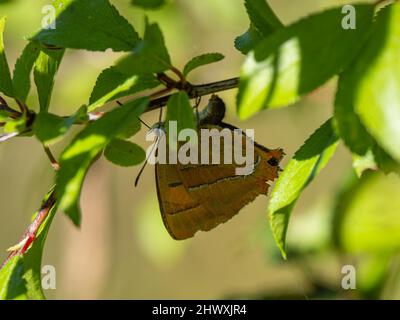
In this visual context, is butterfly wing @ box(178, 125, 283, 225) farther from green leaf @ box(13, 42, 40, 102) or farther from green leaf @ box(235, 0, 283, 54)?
green leaf @ box(13, 42, 40, 102)

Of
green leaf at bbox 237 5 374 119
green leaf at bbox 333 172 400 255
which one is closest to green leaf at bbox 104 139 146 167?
green leaf at bbox 237 5 374 119

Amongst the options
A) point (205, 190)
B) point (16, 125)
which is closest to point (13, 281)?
point (16, 125)

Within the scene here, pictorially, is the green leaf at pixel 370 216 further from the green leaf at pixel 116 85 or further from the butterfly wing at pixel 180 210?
the green leaf at pixel 116 85

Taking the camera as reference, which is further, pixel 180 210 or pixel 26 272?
pixel 180 210

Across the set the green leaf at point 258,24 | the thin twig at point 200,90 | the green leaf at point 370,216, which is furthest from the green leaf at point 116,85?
the green leaf at point 370,216

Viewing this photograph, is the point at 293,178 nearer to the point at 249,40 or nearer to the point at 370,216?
the point at 249,40
